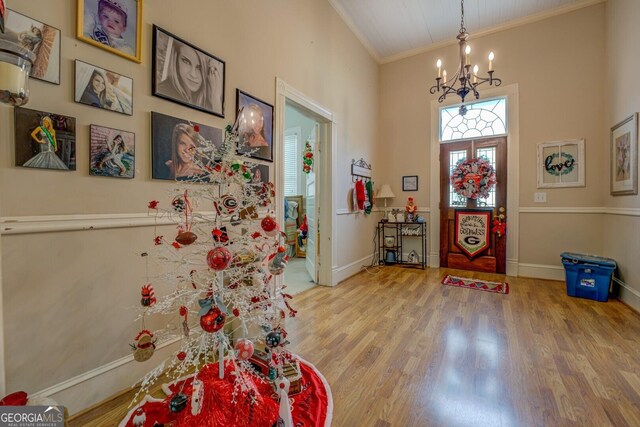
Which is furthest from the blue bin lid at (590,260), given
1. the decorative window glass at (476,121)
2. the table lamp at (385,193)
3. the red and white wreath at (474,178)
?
the table lamp at (385,193)

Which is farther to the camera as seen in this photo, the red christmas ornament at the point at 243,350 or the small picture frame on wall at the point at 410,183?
the small picture frame on wall at the point at 410,183

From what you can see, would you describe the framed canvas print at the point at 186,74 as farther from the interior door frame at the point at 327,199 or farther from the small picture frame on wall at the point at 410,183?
the small picture frame on wall at the point at 410,183

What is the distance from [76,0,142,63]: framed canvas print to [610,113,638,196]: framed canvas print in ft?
14.6

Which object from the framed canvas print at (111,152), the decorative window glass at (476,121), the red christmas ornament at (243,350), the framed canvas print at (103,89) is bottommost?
the red christmas ornament at (243,350)

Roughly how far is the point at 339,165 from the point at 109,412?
3.24 meters

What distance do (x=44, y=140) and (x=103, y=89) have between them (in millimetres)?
399

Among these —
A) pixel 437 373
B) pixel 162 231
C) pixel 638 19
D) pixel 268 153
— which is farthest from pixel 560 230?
pixel 162 231

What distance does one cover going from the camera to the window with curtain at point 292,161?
19.4 ft

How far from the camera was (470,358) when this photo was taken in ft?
6.19

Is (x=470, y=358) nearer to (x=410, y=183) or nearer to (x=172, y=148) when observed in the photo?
(x=172, y=148)

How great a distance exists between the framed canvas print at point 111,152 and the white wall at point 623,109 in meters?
4.45

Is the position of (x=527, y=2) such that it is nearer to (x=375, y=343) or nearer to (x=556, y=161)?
(x=556, y=161)

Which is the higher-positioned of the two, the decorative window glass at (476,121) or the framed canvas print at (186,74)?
the decorative window glass at (476,121)

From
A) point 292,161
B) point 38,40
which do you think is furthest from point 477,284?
point 38,40
